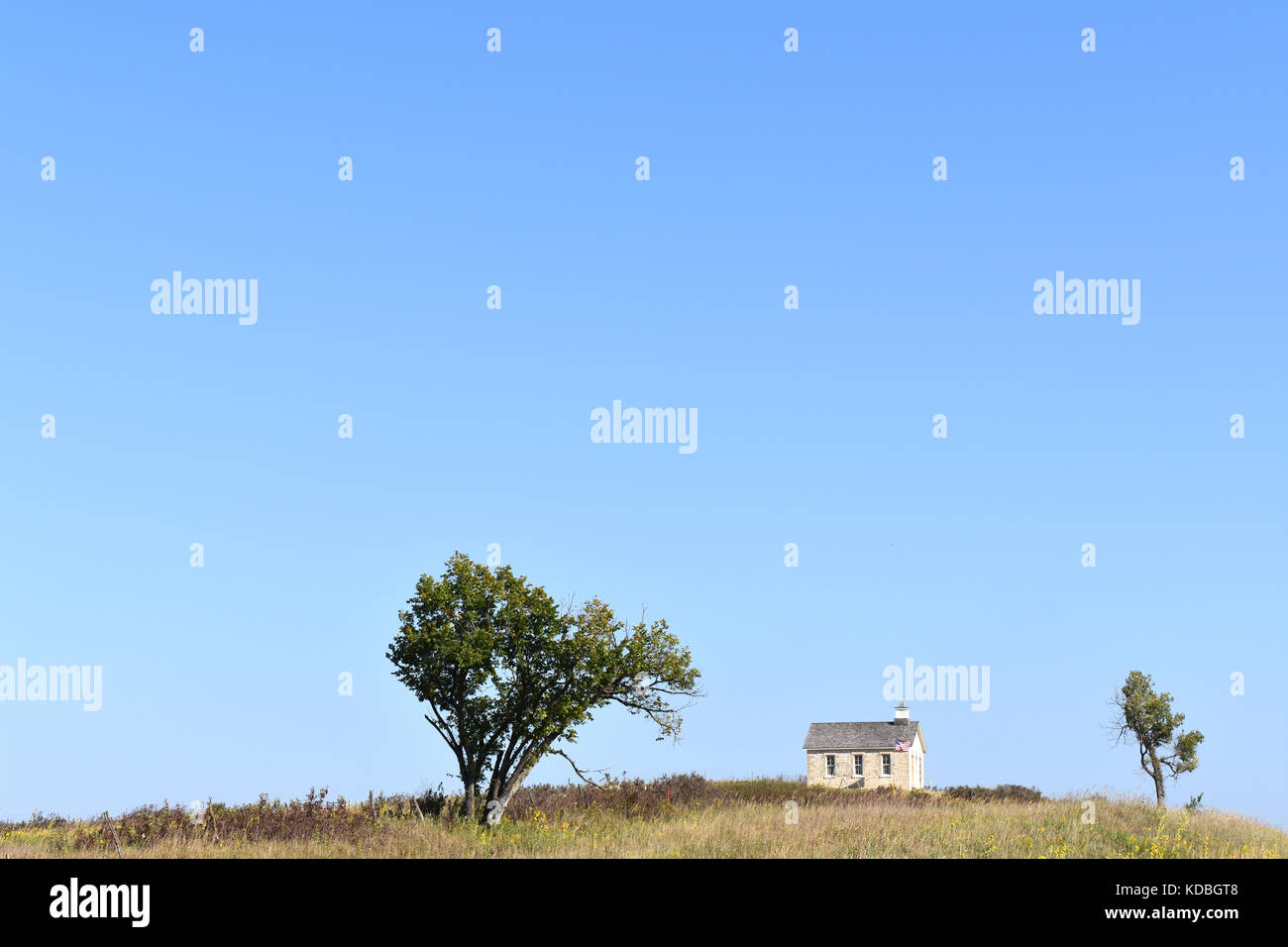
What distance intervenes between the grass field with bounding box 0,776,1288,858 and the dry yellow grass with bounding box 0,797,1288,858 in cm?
5

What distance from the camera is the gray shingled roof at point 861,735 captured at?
69.8m

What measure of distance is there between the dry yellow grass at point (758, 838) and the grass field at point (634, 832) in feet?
0.15

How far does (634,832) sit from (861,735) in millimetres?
47516

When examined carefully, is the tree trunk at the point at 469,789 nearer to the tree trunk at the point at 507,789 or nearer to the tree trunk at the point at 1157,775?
the tree trunk at the point at 507,789

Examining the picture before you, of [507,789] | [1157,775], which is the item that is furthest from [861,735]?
[507,789]

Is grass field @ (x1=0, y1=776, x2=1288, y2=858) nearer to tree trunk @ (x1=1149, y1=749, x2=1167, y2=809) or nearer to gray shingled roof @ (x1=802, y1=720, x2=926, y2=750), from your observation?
tree trunk @ (x1=1149, y1=749, x2=1167, y2=809)

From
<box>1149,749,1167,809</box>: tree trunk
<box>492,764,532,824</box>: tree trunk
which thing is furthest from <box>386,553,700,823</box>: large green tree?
<box>1149,749,1167,809</box>: tree trunk

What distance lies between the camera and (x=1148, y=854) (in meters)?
22.8

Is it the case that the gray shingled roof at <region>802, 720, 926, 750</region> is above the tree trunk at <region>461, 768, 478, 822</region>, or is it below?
below

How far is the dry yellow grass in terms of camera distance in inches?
894

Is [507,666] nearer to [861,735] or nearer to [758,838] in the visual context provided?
[758,838]
